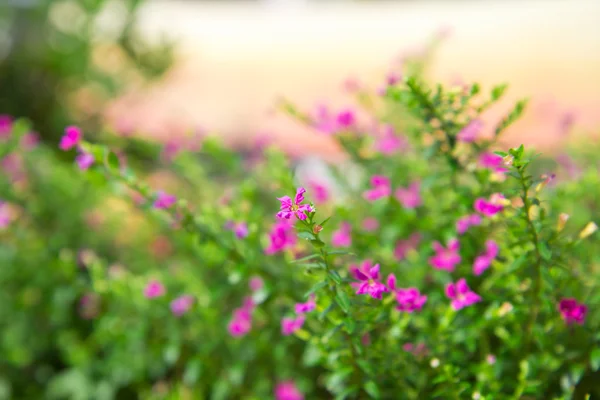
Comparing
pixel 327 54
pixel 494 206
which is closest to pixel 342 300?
pixel 494 206

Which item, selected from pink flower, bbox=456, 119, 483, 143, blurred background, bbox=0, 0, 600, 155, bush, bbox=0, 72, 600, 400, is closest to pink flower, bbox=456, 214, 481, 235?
bush, bbox=0, 72, 600, 400

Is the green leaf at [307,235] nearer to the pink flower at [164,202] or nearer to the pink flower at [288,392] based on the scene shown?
the pink flower at [164,202]

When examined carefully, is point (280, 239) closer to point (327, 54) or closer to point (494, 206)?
point (494, 206)

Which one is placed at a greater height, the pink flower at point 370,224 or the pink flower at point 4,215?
the pink flower at point 370,224

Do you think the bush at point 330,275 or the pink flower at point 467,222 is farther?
the pink flower at point 467,222

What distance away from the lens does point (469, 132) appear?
0.87m

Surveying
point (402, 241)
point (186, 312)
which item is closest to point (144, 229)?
point (186, 312)

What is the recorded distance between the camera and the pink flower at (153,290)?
1.11m

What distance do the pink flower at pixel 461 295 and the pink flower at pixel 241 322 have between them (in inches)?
15.4

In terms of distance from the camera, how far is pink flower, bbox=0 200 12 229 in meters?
1.29

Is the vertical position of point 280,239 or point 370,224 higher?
point 280,239

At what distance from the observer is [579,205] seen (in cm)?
122

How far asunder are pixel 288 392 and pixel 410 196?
48 cm

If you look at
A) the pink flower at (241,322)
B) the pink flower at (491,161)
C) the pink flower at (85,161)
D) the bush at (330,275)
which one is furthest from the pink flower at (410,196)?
the pink flower at (85,161)
